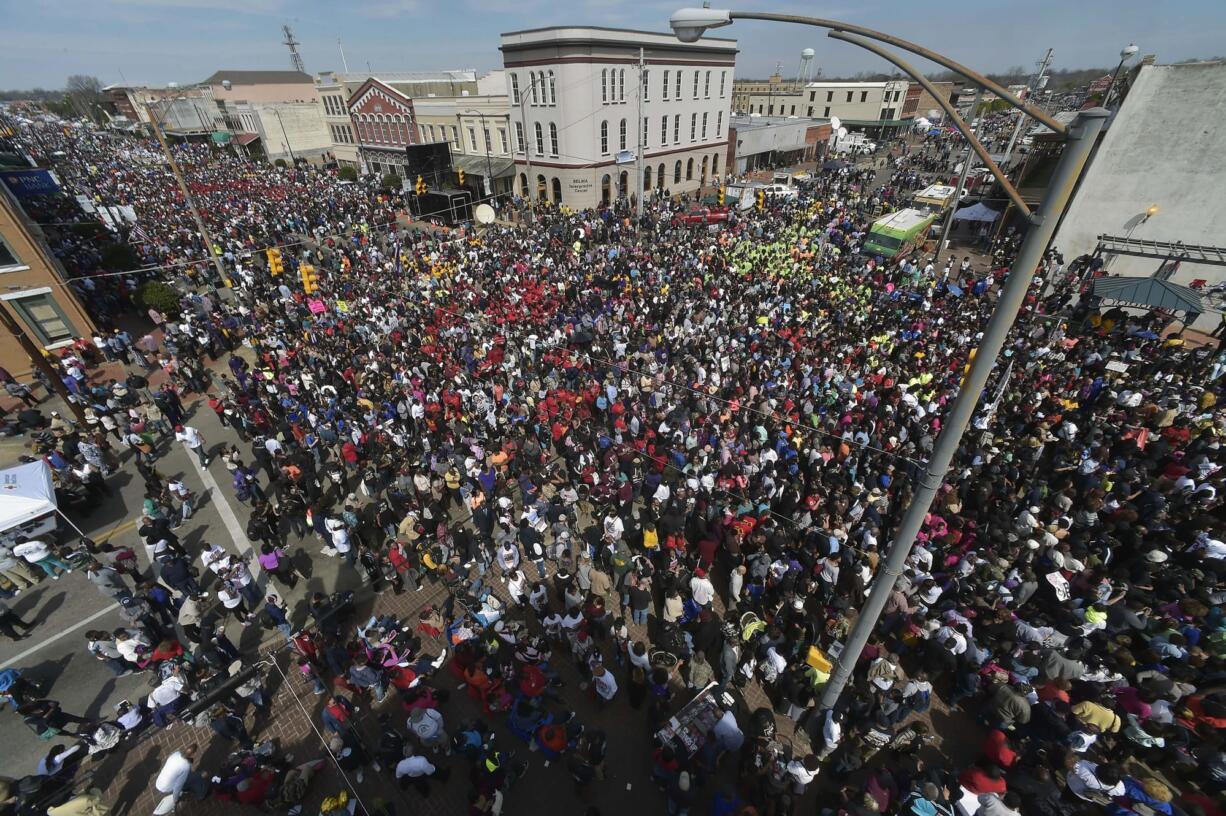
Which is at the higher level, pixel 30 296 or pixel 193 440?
pixel 30 296

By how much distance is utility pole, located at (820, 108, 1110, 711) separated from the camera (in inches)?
129

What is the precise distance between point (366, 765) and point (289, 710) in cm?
193

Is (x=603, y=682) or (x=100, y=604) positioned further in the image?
(x=100, y=604)

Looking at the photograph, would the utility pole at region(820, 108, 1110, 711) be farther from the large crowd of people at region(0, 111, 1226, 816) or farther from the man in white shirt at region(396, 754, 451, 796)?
the man in white shirt at region(396, 754, 451, 796)

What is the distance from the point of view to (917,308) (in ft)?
60.0

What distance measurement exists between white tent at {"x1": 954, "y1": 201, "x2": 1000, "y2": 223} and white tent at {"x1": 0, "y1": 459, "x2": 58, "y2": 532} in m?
38.8

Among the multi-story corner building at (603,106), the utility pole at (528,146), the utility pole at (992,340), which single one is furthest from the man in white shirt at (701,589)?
the utility pole at (528,146)

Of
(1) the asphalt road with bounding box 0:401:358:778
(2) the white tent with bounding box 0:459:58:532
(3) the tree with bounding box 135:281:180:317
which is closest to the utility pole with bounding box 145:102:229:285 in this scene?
(3) the tree with bounding box 135:281:180:317

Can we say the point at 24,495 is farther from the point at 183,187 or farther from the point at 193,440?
the point at 183,187

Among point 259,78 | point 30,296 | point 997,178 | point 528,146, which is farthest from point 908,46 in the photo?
point 259,78

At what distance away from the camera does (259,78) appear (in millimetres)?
91562

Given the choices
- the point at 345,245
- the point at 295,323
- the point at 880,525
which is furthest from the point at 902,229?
the point at 345,245

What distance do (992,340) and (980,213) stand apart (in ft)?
106

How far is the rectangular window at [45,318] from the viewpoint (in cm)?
1759
